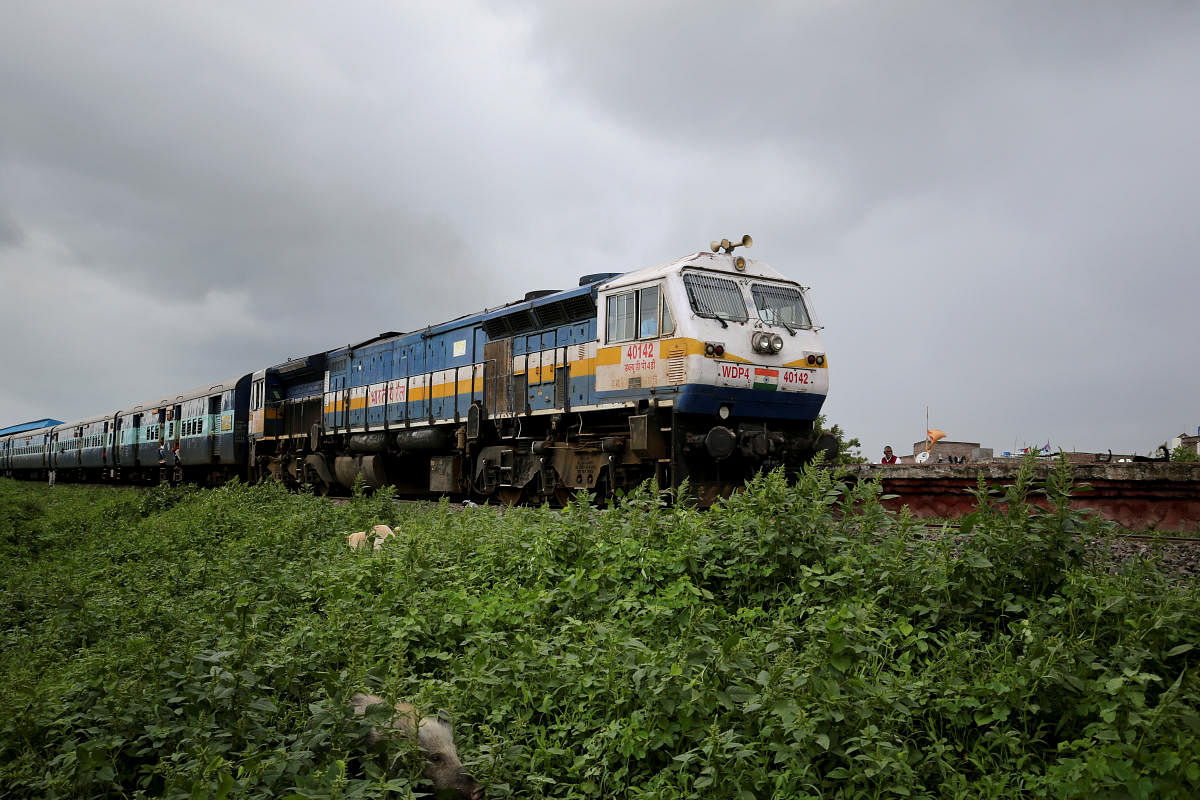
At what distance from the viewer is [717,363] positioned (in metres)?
10.5

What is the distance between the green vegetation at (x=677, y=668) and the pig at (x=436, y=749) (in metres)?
0.09

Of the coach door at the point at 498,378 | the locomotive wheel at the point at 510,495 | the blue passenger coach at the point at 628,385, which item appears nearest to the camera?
the blue passenger coach at the point at 628,385

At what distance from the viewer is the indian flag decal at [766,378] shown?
35.7 ft

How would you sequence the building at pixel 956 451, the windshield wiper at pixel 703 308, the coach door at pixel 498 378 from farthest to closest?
the building at pixel 956 451
the coach door at pixel 498 378
the windshield wiper at pixel 703 308

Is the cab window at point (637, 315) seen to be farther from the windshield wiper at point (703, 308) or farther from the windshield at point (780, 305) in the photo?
the windshield at point (780, 305)

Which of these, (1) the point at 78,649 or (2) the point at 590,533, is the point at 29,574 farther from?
(2) the point at 590,533

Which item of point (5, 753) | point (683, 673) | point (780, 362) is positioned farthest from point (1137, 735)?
point (780, 362)

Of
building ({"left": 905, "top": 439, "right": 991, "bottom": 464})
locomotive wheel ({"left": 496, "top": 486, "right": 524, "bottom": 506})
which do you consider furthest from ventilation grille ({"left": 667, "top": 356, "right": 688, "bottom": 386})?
building ({"left": 905, "top": 439, "right": 991, "bottom": 464})

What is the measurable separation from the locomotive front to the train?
0.9 inches

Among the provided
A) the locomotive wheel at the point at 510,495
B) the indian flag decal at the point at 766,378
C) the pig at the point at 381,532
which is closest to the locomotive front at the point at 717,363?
the indian flag decal at the point at 766,378

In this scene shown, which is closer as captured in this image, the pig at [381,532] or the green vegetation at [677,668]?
the green vegetation at [677,668]

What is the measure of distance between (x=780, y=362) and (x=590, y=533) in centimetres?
578

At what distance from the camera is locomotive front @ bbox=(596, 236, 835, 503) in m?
10.4

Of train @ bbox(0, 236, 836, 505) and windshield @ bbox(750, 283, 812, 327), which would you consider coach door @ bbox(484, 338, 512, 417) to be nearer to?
train @ bbox(0, 236, 836, 505)
